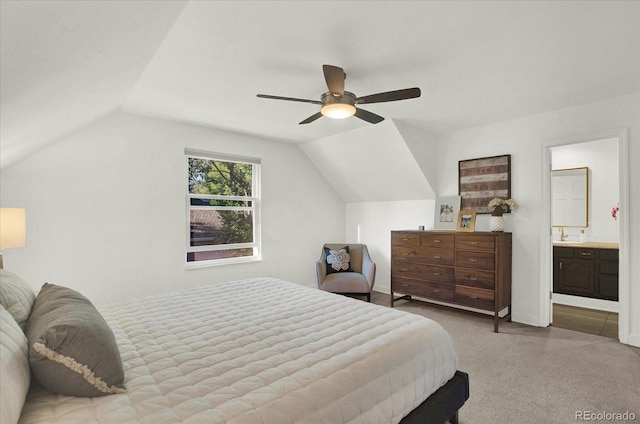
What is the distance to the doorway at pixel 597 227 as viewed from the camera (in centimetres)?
318

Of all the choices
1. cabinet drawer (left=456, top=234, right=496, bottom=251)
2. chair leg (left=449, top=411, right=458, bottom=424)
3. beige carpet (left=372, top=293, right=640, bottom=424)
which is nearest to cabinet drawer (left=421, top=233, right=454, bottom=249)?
cabinet drawer (left=456, top=234, right=496, bottom=251)

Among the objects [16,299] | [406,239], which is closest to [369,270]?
[406,239]

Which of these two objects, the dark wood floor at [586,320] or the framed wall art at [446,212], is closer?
the dark wood floor at [586,320]

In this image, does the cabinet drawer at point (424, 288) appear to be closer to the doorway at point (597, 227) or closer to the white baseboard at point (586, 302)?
the doorway at point (597, 227)

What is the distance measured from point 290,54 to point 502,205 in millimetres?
3103

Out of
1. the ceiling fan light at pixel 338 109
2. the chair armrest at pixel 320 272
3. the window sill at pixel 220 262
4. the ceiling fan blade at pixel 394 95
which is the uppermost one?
the ceiling fan blade at pixel 394 95

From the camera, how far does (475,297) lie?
372 centimetres

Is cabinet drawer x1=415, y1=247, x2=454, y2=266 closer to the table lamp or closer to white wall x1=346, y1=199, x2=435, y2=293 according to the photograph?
white wall x1=346, y1=199, x2=435, y2=293

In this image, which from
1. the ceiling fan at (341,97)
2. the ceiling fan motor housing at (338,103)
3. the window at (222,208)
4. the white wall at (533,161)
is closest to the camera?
the ceiling fan at (341,97)

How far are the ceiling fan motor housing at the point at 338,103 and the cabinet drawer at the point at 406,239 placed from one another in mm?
2288

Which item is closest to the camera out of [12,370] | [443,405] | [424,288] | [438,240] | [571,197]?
[12,370]

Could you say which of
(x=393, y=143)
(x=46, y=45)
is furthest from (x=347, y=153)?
(x=46, y=45)

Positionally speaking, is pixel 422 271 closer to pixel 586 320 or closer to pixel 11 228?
pixel 586 320

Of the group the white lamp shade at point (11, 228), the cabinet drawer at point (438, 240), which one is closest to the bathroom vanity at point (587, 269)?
the cabinet drawer at point (438, 240)
